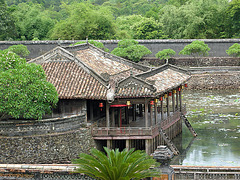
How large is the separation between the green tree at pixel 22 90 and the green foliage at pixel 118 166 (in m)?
5.42

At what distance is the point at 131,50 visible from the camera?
63.1 m

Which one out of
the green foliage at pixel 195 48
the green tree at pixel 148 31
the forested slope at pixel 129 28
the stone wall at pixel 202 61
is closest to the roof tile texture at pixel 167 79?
the green foliage at pixel 195 48

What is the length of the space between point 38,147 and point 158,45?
4295 centimetres

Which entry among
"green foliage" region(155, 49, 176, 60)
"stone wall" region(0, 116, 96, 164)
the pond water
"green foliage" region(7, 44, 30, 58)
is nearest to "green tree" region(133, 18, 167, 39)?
"green foliage" region(155, 49, 176, 60)

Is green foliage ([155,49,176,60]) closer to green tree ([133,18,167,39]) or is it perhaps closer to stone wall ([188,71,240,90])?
stone wall ([188,71,240,90])

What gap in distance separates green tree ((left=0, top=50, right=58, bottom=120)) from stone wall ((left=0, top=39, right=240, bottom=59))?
39068 mm

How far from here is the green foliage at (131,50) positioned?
62.2 metres

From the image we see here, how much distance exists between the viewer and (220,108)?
48.3m

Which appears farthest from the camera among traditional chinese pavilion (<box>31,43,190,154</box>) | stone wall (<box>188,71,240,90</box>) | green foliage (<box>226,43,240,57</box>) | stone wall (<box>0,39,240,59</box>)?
stone wall (<box>0,39,240,59</box>)

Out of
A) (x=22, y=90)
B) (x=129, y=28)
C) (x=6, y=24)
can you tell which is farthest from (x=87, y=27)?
(x=22, y=90)

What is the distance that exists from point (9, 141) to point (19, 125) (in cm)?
93

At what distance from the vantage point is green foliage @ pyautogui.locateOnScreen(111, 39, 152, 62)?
204 feet

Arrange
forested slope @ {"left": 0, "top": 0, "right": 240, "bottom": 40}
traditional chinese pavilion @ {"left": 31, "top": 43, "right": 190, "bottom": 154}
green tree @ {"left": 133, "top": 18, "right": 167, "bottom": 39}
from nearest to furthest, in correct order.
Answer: traditional chinese pavilion @ {"left": 31, "top": 43, "right": 190, "bottom": 154} → forested slope @ {"left": 0, "top": 0, "right": 240, "bottom": 40} → green tree @ {"left": 133, "top": 18, "right": 167, "bottom": 39}

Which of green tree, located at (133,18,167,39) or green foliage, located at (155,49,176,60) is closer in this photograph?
green foliage, located at (155,49,176,60)
